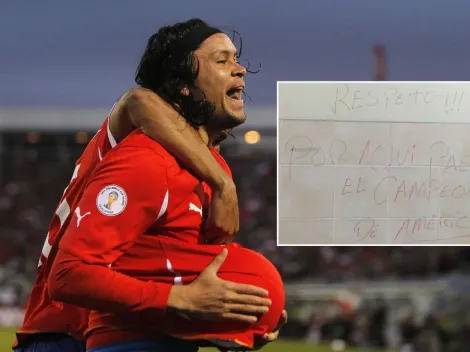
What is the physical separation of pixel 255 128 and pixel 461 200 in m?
13.4

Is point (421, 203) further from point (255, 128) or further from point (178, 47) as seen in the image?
point (255, 128)

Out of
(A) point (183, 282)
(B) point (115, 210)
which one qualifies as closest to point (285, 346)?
(A) point (183, 282)

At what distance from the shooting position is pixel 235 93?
6.95 feet

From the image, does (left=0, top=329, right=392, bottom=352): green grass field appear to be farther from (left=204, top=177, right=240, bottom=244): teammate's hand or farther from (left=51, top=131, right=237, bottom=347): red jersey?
(left=51, top=131, right=237, bottom=347): red jersey

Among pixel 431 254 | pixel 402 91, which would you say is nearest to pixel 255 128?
pixel 431 254

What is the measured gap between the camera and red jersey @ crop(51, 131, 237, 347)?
183 centimetres

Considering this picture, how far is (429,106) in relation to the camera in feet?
8.30

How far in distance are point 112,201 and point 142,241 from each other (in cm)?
12

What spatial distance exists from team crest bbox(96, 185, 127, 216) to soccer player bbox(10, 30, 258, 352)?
0.13 ft

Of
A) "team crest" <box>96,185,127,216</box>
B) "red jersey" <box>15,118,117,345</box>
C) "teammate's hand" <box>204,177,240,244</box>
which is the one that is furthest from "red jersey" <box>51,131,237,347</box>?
"red jersey" <box>15,118,117,345</box>

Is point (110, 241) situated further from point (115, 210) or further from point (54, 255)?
point (54, 255)

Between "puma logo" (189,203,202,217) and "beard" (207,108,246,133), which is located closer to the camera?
"puma logo" (189,203,202,217)

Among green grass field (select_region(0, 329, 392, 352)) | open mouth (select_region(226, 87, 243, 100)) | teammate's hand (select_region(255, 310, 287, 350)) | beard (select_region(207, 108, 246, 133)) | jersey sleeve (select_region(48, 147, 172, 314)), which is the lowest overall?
green grass field (select_region(0, 329, 392, 352))

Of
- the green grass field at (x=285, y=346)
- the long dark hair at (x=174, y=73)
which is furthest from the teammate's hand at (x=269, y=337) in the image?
the green grass field at (x=285, y=346)
